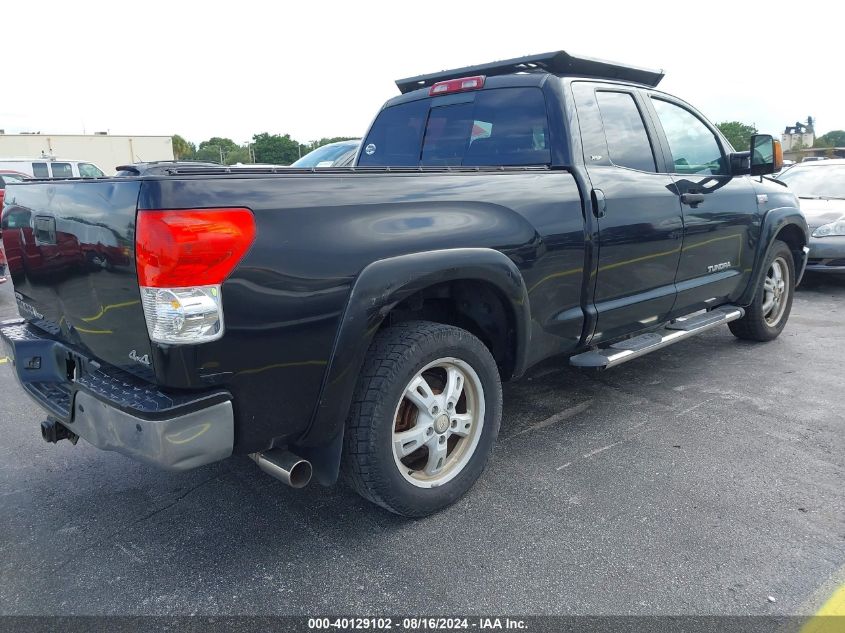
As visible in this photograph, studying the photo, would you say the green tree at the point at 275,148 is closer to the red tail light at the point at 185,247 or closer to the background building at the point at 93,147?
the background building at the point at 93,147

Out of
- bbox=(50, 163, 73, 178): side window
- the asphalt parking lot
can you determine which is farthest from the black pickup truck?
bbox=(50, 163, 73, 178): side window

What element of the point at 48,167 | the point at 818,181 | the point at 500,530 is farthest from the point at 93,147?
the point at 500,530

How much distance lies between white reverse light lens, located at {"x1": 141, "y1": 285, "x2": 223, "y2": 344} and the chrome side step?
2.09 meters

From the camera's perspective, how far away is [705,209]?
420cm

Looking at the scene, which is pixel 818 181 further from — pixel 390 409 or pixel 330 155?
pixel 390 409

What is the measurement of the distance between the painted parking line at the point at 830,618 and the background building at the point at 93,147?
117 ft

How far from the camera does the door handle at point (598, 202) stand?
3.37 m

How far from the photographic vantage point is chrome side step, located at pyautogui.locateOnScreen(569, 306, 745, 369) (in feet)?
11.5

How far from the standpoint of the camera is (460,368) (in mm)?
2824

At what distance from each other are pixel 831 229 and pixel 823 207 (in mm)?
615

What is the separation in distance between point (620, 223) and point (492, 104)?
1.03 metres

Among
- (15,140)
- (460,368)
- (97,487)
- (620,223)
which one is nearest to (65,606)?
(97,487)

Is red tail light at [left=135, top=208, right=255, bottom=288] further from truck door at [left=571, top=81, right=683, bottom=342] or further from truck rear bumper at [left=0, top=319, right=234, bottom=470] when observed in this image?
truck door at [left=571, top=81, right=683, bottom=342]

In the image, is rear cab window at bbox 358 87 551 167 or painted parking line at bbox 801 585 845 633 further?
rear cab window at bbox 358 87 551 167
